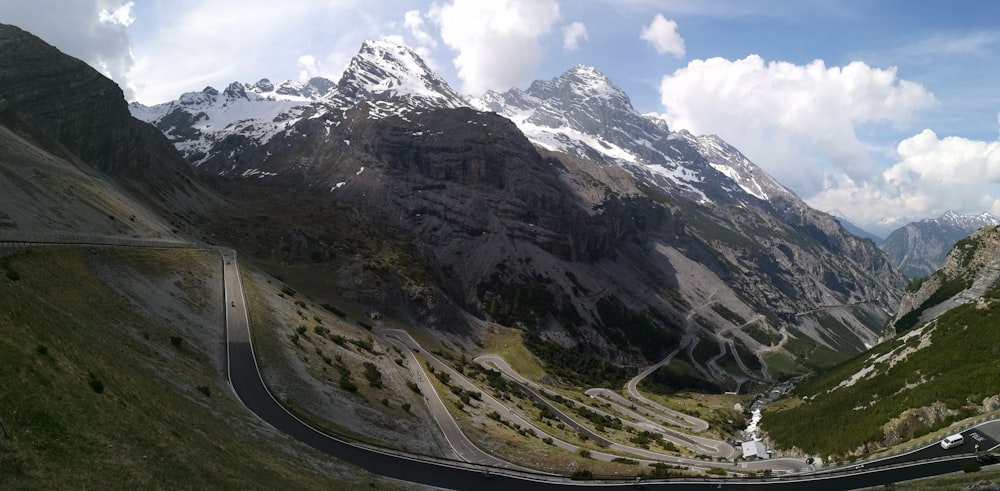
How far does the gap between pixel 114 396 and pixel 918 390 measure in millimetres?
88562

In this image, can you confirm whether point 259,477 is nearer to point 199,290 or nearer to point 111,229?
point 199,290

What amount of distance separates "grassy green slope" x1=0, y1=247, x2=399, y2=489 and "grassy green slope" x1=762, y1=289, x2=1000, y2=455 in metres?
64.7

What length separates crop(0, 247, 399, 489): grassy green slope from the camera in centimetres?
1900

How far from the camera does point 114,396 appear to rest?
24.1 meters

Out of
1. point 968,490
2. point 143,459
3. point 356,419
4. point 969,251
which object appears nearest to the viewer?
point 143,459

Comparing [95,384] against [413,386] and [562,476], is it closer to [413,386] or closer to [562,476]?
[562,476]

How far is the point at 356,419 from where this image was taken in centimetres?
5322

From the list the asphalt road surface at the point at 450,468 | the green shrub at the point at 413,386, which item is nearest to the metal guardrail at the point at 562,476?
the asphalt road surface at the point at 450,468

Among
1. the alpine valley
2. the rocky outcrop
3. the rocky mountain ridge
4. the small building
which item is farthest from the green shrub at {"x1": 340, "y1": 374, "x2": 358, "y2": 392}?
the rocky outcrop

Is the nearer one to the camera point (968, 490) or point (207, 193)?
point (968, 490)

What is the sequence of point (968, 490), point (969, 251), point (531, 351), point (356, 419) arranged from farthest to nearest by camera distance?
point (531, 351), point (969, 251), point (356, 419), point (968, 490)

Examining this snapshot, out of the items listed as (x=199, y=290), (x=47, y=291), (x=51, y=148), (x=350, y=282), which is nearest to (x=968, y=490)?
(x=47, y=291)

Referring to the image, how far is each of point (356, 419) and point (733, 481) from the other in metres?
39.9

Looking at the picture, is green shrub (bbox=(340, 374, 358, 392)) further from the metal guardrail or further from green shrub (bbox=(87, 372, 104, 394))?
green shrub (bbox=(87, 372, 104, 394))
